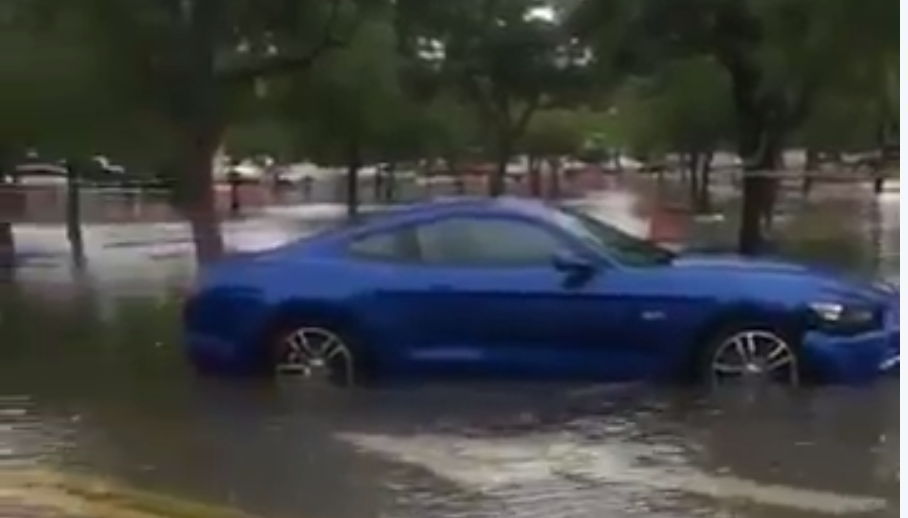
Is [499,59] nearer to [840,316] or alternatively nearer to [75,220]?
[840,316]

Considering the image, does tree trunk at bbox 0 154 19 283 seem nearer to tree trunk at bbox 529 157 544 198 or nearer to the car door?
tree trunk at bbox 529 157 544 198

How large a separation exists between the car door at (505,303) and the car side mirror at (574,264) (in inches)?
1.3

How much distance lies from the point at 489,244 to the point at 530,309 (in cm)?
47

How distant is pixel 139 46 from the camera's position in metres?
14.7

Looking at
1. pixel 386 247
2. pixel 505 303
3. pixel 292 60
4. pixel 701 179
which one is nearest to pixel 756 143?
pixel 701 179

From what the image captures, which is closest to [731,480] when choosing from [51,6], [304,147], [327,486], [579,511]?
[579,511]

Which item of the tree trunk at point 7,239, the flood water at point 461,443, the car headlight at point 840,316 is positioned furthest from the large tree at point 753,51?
the tree trunk at point 7,239

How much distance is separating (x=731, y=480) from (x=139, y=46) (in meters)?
6.96

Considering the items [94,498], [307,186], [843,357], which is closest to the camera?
[94,498]

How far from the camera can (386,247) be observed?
12.4m

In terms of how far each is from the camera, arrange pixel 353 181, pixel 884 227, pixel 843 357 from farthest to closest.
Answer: pixel 353 181
pixel 843 357
pixel 884 227

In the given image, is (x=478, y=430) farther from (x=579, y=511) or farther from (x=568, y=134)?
(x=568, y=134)

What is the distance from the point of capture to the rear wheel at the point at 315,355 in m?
12.3

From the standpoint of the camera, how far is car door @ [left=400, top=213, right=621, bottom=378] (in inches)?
474
